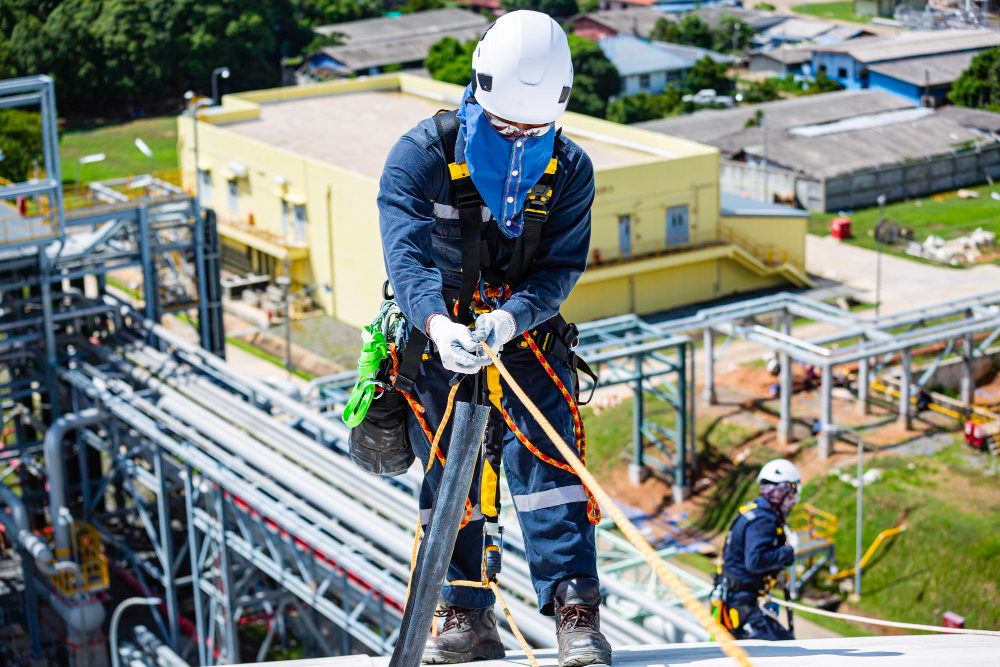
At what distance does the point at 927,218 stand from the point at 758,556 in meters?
47.6

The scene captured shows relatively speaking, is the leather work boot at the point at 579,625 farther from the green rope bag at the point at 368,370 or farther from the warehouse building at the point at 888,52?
the warehouse building at the point at 888,52

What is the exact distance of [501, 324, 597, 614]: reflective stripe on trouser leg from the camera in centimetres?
759

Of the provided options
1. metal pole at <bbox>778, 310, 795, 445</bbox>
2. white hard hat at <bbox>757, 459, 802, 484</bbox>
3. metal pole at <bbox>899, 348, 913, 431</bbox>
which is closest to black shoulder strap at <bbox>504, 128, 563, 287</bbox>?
white hard hat at <bbox>757, 459, 802, 484</bbox>

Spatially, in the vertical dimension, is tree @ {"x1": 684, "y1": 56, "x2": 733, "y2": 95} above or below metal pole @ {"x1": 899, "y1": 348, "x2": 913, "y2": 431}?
above

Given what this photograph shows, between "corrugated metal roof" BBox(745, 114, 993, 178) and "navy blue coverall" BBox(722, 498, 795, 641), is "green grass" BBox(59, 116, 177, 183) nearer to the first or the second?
"corrugated metal roof" BBox(745, 114, 993, 178)

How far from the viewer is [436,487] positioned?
313 inches

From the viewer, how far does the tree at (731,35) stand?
9094cm

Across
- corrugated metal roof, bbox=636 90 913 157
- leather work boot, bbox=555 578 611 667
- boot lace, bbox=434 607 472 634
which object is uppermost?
→ leather work boot, bbox=555 578 611 667

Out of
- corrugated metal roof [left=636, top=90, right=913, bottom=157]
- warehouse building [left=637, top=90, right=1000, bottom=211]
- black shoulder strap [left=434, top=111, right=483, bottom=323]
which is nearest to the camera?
black shoulder strap [left=434, top=111, right=483, bottom=323]

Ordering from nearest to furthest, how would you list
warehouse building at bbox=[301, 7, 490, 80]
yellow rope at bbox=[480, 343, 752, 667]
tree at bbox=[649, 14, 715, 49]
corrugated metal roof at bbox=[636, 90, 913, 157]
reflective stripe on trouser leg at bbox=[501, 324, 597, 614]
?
yellow rope at bbox=[480, 343, 752, 667] → reflective stripe on trouser leg at bbox=[501, 324, 597, 614] → corrugated metal roof at bbox=[636, 90, 913, 157] → warehouse building at bbox=[301, 7, 490, 80] → tree at bbox=[649, 14, 715, 49]

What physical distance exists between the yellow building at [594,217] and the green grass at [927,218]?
679 cm

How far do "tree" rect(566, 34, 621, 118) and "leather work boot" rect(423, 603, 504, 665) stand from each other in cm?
6743

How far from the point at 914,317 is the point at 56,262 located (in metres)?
22.8

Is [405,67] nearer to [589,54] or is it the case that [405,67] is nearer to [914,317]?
[589,54]
